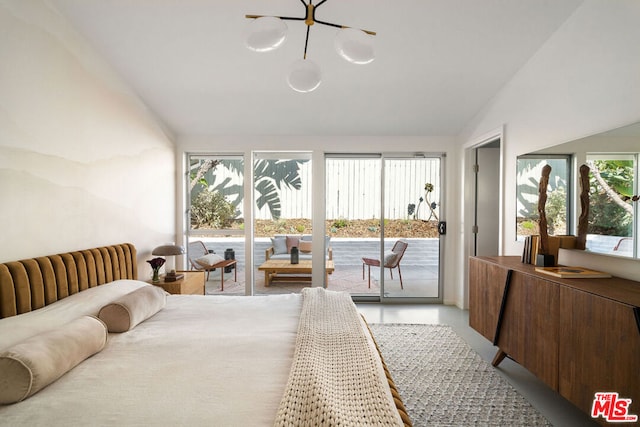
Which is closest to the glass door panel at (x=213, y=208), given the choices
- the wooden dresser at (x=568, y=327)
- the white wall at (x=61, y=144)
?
the white wall at (x=61, y=144)

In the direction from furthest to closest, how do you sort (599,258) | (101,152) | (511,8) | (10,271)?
(101,152) → (511,8) → (599,258) → (10,271)

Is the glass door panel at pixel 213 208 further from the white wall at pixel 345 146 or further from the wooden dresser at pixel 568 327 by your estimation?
the wooden dresser at pixel 568 327

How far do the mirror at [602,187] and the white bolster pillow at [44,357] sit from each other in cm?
305

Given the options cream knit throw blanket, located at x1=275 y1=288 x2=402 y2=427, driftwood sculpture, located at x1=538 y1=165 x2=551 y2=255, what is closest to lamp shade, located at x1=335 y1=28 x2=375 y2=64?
cream knit throw blanket, located at x1=275 y1=288 x2=402 y2=427

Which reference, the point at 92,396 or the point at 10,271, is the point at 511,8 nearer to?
the point at 92,396

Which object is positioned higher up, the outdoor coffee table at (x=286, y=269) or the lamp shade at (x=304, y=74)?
the lamp shade at (x=304, y=74)

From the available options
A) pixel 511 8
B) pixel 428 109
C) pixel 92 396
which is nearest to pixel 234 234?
pixel 428 109

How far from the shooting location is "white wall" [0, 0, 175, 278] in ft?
6.67

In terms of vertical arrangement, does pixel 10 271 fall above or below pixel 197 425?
above

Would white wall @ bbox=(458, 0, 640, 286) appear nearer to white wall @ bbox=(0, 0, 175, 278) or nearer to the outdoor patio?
the outdoor patio

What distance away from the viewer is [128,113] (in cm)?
329

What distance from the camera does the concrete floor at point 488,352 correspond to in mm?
2061

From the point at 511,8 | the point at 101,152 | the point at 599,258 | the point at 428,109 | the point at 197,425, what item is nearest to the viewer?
the point at 197,425

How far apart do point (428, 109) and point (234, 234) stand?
2.99 metres
